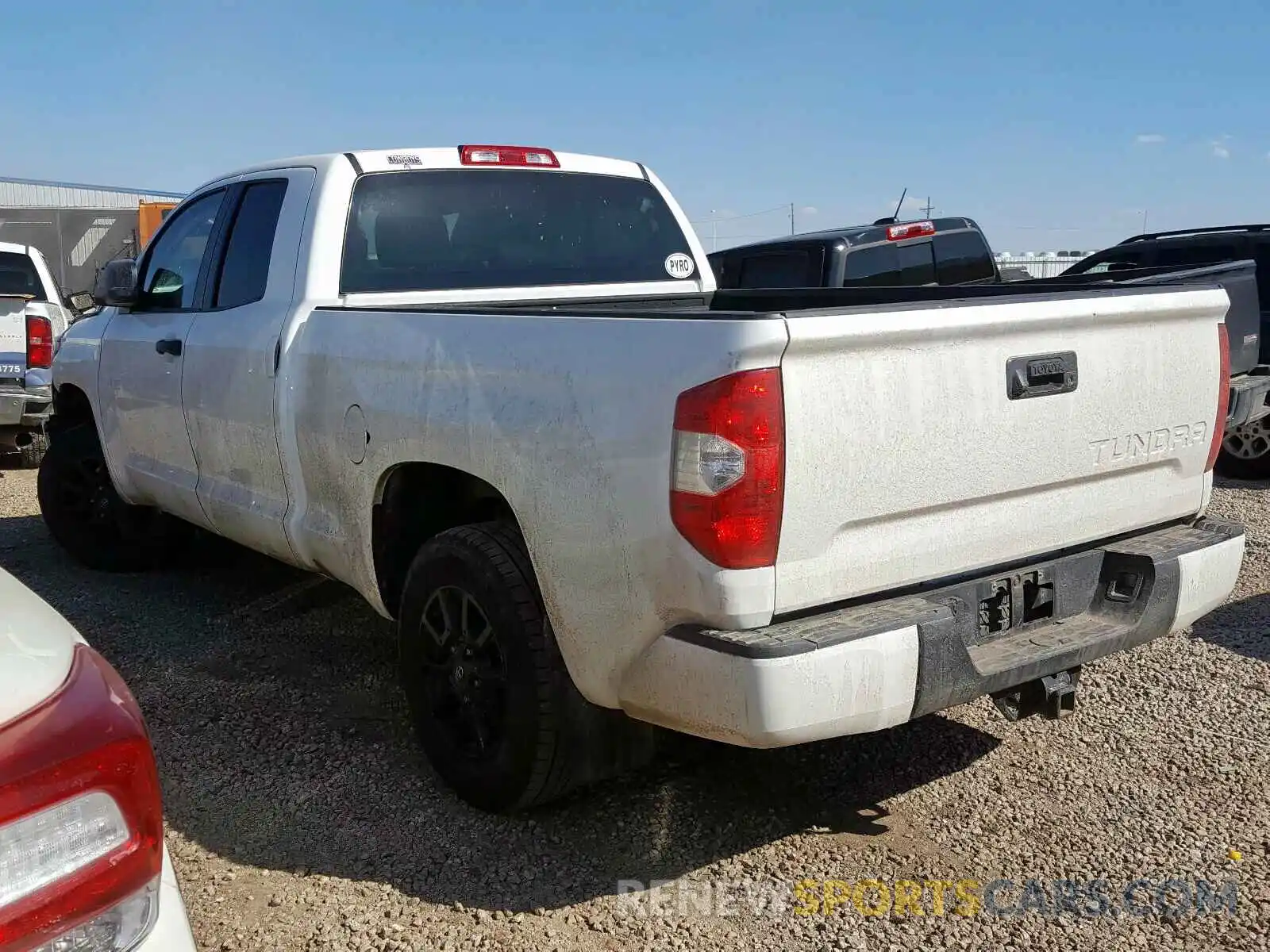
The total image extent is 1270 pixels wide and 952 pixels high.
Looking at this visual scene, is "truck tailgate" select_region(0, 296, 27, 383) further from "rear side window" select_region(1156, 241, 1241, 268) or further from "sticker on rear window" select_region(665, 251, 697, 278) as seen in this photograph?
"rear side window" select_region(1156, 241, 1241, 268)

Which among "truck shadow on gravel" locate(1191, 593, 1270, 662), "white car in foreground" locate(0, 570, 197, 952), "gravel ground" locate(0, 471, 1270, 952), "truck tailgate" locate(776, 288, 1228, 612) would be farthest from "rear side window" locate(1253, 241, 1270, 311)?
"white car in foreground" locate(0, 570, 197, 952)

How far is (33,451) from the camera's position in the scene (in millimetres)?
9578

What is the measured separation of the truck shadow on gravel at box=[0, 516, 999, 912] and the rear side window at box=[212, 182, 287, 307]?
1462mm

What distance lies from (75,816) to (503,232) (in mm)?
3375

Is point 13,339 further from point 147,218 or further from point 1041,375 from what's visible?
point 147,218

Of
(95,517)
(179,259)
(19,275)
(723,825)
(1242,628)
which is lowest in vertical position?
(1242,628)

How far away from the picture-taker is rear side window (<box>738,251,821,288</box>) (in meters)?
8.41

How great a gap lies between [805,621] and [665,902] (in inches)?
33.9

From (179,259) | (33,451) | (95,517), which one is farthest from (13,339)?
(179,259)

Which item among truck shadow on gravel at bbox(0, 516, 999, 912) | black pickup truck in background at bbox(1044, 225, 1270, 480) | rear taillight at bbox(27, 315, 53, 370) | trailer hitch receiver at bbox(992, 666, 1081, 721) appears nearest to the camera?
trailer hitch receiver at bbox(992, 666, 1081, 721)

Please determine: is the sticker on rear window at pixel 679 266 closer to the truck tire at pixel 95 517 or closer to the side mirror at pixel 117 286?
the side mirror at pixel 117 286

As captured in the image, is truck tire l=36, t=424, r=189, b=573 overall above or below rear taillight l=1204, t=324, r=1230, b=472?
below

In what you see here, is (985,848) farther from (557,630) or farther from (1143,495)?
(557,630)

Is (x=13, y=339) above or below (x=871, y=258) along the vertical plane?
below
